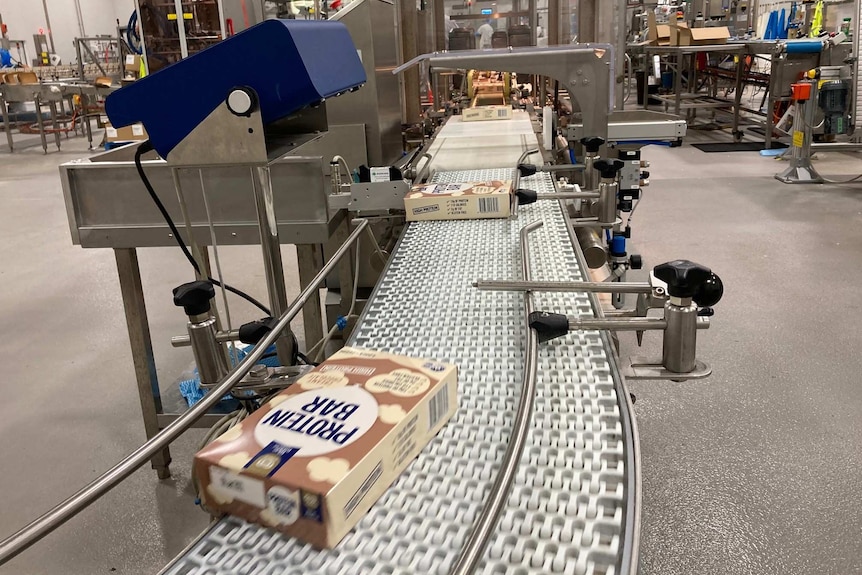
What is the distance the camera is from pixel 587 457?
0.71 metres

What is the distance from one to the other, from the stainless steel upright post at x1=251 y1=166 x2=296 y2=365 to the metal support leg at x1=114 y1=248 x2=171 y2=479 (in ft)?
3.42

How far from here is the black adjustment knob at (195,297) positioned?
84cm

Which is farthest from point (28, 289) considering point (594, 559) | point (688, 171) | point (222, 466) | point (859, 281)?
point (688, 171)

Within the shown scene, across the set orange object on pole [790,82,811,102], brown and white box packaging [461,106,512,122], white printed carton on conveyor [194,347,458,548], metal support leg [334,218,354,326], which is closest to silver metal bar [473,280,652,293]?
white printed carton on conveyor [194,347,458,548]

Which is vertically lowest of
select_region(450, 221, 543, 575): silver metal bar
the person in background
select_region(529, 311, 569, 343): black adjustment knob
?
select_region(450, 221, 543, 575): silver metal bar

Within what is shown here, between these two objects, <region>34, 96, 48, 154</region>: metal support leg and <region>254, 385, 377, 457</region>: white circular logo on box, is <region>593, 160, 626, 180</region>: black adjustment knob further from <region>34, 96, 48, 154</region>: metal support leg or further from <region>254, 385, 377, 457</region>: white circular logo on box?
<region>34, 96, 48, 154</region>: metal support leg

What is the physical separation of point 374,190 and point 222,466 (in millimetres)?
1043

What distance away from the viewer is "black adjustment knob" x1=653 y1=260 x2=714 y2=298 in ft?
2.67

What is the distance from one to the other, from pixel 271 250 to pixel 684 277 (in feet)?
1.85

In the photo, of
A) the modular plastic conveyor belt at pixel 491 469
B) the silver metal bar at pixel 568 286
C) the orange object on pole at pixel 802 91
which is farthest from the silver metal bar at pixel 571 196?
the orange object on pole at pixel 802 91

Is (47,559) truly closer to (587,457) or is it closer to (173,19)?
(587,457)

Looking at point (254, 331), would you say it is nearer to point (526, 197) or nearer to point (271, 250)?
point (271, 250)

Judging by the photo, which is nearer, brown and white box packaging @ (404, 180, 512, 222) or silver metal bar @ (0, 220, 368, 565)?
silver metal bar @ (0, 220, 368, 565)

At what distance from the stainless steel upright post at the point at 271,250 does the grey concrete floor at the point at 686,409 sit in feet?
3.11
